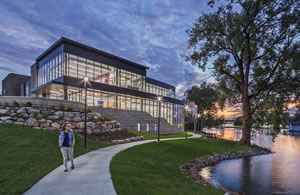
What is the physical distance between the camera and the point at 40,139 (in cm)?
1452

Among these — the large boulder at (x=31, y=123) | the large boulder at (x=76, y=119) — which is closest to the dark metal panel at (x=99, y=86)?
the large boulder at (x=76, y=119)

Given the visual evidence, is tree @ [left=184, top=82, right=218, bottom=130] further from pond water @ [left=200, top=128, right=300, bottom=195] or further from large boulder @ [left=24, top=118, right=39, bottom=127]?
large boulder @ [left=24, top=118, right=39, bottom=127]

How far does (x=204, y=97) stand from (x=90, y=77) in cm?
3607

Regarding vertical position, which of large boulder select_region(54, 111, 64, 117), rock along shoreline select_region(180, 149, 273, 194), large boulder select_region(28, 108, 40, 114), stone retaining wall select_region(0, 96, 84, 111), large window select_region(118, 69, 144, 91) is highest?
large window select_region(118, 69, 144, 91)

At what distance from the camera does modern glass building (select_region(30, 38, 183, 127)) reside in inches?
1234

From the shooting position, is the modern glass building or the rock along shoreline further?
the modern glass building

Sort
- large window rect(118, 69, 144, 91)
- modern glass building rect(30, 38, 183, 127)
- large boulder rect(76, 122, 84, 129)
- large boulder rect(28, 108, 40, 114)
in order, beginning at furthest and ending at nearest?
large window rect(118, 69, 144, 91)
modern glass building rect(30, 38, 183, 127)
large boulder rect(76, 122, 84, 129)
large boulder rect(28, 108, 40, 114)

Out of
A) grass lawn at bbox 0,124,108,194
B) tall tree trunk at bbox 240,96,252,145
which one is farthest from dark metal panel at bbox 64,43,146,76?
tall tree trunk at bbox 240,96,252,145

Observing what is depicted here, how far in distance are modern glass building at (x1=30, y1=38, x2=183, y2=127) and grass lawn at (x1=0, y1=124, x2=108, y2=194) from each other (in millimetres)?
13424

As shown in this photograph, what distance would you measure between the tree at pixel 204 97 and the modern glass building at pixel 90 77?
15.9 metres

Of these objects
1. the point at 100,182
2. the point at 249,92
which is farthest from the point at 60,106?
the point at 249,92

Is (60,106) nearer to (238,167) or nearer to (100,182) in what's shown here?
(100,182)

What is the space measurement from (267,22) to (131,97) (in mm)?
29000

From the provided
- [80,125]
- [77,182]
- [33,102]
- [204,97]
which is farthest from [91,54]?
[204,97]
